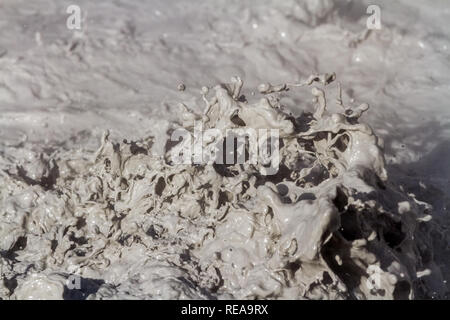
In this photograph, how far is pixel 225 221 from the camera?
2939 mm

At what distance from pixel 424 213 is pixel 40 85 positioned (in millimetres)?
3821

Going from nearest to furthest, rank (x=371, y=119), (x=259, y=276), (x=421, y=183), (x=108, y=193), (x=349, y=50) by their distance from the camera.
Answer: (x=259, y=276), (x=108, y=193), (x=421, y=183), (x=371, y=119), (x=349, y=50)

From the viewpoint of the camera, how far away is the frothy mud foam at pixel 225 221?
2518 mm

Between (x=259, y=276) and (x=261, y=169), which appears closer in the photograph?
(x=259, y=276)

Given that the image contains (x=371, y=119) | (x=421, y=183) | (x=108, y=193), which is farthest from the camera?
(x=371, y=119)

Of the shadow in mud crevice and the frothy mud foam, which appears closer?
the frothy mud foam

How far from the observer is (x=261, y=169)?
10.8ft

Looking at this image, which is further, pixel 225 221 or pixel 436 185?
pixel 436 185

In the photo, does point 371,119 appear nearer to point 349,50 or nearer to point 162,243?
point 349,50

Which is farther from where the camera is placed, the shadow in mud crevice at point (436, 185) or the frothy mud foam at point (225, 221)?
the shadow in mud crevice at point (436, 185)

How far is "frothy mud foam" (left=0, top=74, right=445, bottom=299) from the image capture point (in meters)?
2.52

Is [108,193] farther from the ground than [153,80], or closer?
closer

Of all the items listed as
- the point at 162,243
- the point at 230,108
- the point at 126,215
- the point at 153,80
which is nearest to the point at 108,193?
the point at 126,215

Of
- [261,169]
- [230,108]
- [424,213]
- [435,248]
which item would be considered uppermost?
[230,108]
